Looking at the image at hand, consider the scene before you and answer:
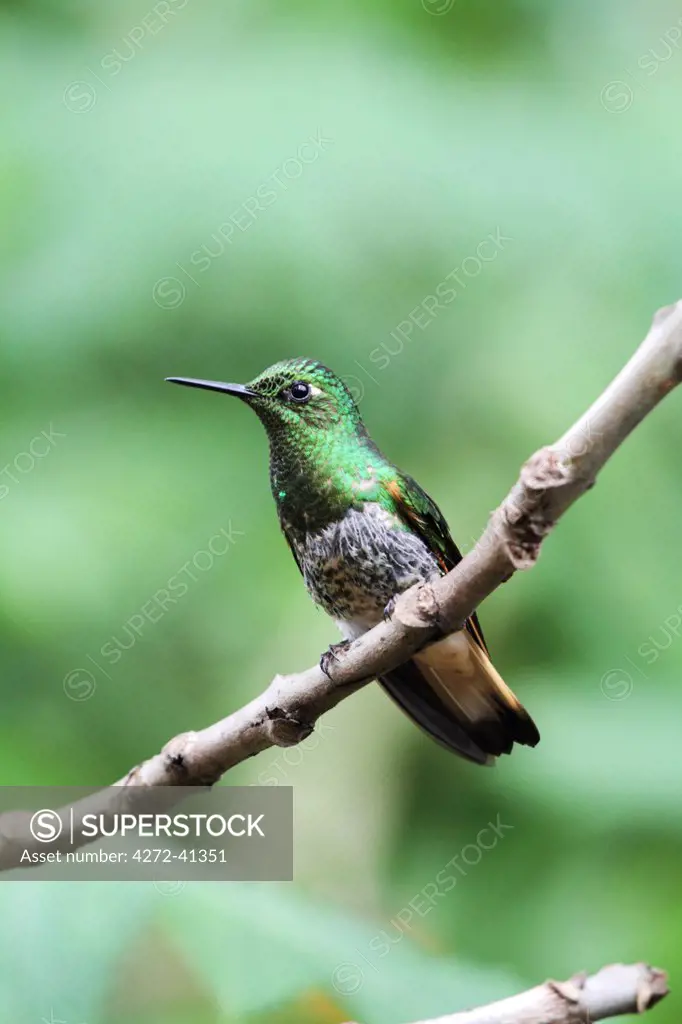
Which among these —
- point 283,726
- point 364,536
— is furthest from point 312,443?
point 283,726

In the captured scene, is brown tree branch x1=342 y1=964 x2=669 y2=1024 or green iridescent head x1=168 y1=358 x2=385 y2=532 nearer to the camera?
brown tree branch x1=342 y1=964 x2=669 y2=1024

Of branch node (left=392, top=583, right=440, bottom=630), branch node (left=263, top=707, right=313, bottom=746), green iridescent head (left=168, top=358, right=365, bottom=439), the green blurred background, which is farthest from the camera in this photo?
the green blurred background

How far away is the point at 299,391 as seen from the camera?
191 cm

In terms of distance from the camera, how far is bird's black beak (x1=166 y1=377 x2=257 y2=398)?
1.55 metres

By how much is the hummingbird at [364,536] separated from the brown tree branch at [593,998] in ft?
2.75

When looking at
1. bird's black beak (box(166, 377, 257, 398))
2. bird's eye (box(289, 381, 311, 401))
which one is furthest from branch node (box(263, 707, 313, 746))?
bird's eye (box(289, 381, 311, 401))

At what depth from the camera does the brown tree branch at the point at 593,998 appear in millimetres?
1033

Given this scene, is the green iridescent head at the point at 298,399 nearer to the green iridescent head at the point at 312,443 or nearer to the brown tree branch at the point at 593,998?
the green iridescent head at the point at 312,443

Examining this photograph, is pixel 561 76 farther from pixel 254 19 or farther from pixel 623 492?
pixel 623 492

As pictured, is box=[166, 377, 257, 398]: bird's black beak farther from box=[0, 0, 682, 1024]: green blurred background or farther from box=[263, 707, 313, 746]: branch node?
box=[0, 0, 682, 1024]: green blurred background

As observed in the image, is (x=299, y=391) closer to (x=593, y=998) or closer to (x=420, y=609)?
(x=420, y=609)

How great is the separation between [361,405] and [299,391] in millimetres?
1479

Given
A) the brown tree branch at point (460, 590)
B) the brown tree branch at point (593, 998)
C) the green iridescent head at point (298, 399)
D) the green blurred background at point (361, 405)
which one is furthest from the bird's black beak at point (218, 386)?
the green blurred background at point (361, 405)

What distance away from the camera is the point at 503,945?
3004mm
